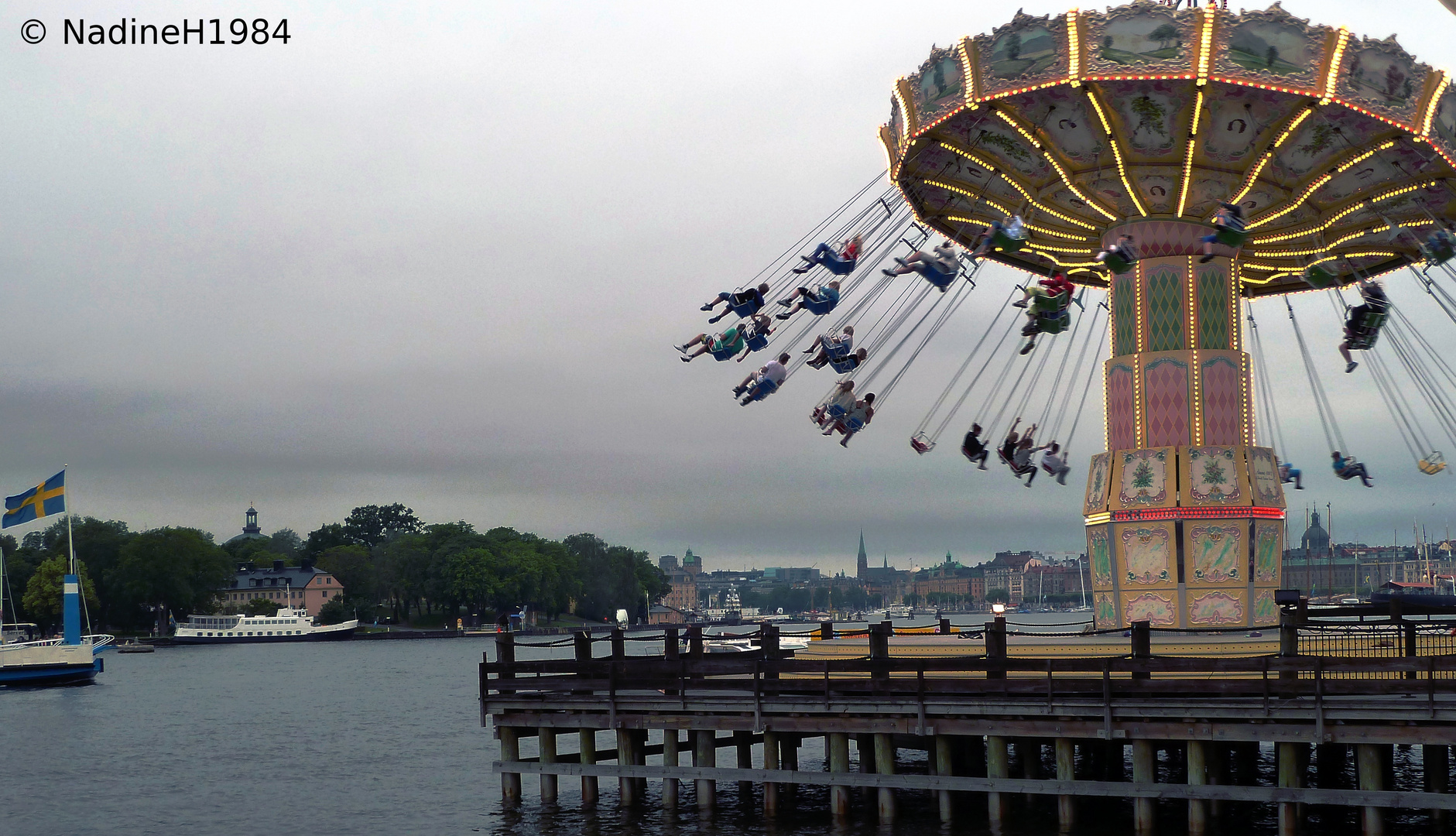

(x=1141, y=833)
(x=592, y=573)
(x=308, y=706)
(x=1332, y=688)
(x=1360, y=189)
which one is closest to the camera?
(x=1332, y=688)

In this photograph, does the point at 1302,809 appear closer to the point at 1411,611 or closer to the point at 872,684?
the point at 1411,611

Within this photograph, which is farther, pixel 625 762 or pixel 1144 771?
pixel 625 762

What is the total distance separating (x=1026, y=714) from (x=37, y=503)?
6520 centimetres

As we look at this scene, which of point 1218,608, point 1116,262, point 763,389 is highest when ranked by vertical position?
point 1116,262

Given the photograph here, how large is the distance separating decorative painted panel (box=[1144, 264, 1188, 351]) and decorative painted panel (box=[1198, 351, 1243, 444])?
69 cm

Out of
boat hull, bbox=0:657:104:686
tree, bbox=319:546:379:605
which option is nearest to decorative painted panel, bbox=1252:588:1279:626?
boat hull, bbox=0:657:104:686

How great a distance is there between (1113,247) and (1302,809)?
10726 millimetres

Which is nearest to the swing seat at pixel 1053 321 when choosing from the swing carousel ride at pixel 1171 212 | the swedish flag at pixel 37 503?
the swing carousel ride at pixel 1171 212

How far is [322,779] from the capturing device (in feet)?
128

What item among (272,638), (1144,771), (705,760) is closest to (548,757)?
(705,760)

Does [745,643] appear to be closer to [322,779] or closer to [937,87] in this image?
[322,779]

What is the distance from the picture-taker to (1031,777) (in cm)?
2536

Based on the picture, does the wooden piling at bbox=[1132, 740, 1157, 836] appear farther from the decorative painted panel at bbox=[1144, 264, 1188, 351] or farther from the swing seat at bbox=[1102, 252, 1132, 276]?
the decorative painted panel at bbox=[1144, 264, 1188, 351]

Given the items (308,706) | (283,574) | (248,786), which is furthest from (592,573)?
(248,786)
